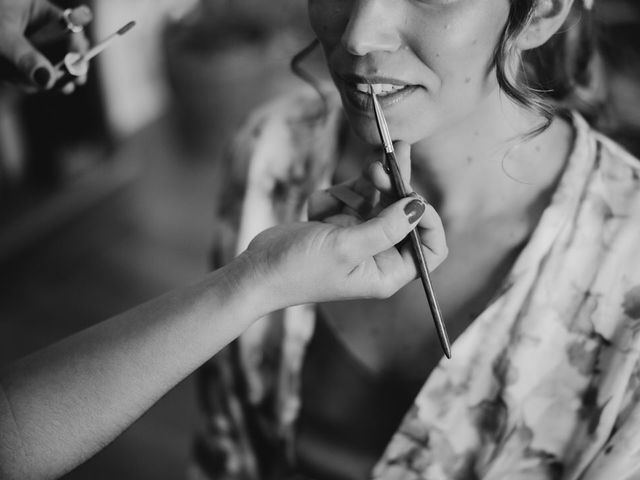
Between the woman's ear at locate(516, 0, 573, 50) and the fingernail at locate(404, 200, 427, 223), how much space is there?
0.94 ft

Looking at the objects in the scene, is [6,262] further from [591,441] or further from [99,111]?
[591,441]

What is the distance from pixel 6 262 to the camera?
7.97 ft

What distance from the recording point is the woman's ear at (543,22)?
32.9 inches

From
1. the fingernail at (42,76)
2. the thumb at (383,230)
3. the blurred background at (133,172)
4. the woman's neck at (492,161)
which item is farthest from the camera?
the blurred background at (133,172)

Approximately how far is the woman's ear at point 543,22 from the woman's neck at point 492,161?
9cm

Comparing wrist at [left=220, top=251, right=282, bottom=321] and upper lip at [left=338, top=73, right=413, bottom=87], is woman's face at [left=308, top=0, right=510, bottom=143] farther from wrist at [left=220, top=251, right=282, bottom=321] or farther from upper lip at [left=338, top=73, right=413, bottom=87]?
wrist at [left=220, top=251, right=282, bottom=321]

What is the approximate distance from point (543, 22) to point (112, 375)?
674 mm

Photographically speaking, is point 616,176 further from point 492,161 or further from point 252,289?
point 252,289

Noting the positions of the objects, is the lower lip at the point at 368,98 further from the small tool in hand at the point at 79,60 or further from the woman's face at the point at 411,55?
the small tool in hand at the point at 79,60

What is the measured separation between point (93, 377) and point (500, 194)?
2.00ft

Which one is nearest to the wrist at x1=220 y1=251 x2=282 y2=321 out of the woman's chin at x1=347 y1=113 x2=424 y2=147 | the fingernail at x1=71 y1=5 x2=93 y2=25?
the woman's chin at x1=347 y1=113 x2=424 y2=147

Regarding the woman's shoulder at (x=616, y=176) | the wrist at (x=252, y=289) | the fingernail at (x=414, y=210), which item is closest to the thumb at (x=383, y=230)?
the fingernail at (x=414, y=210)

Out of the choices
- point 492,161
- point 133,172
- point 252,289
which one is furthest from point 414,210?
point 133,172

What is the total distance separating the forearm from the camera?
717 millimetres
